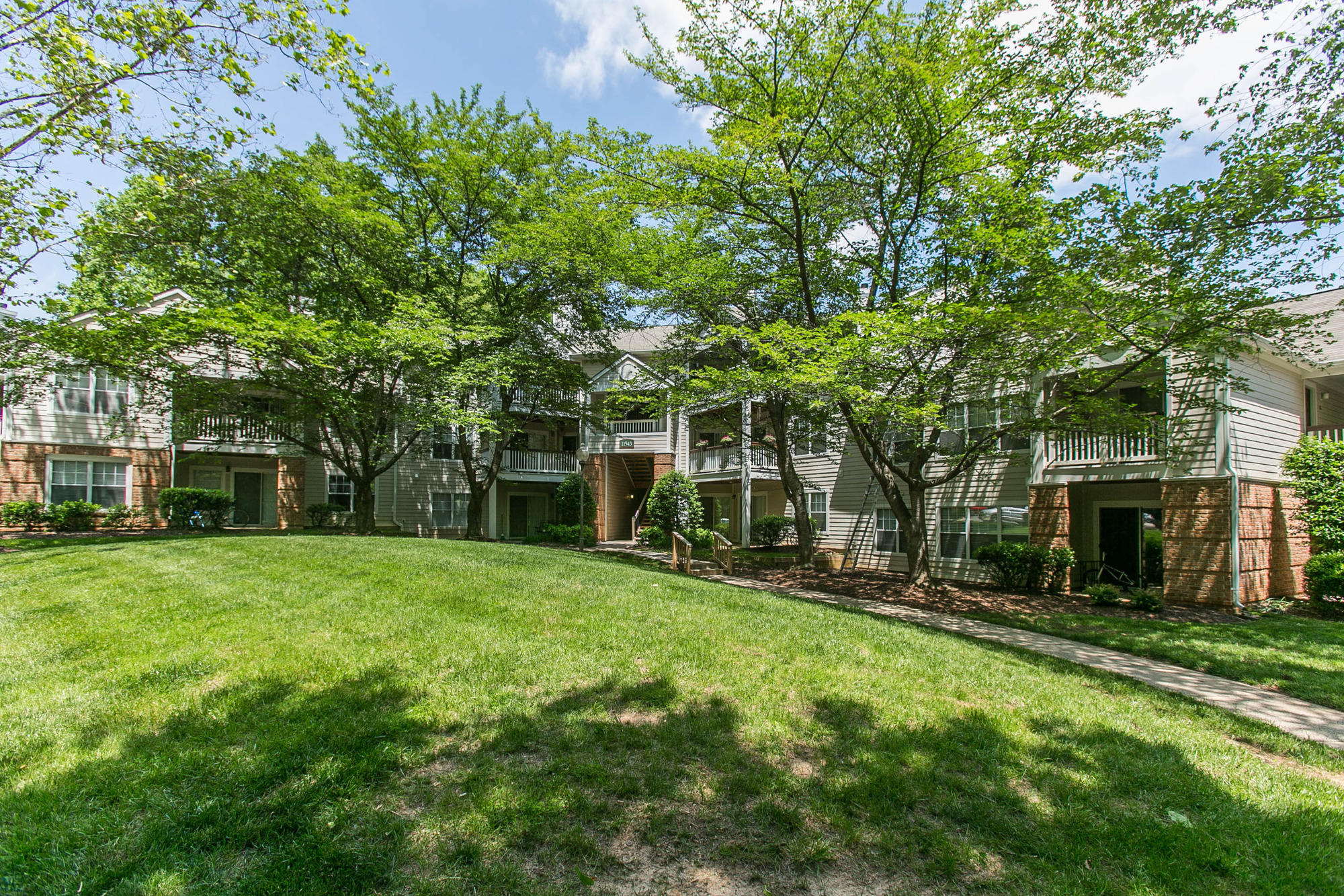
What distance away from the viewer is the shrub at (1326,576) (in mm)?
10969

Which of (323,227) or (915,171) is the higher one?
(323,227)

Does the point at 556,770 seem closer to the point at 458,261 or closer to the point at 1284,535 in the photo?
the point at 1284,535

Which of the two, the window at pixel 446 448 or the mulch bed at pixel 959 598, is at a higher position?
the window at pixel 446 448

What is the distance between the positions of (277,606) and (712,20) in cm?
1007

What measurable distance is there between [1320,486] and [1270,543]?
1.51m

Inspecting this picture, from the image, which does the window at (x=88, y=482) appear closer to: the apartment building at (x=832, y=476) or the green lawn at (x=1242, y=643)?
the apartment building at (x=832, y=476)

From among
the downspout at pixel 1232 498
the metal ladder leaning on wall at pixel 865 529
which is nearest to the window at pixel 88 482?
the metal ladder leaning on wall at pixel 865 529

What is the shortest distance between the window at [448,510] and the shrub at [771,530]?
11474mm

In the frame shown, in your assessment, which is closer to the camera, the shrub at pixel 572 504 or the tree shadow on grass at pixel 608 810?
the tree shadow on grass at pixel 608 810

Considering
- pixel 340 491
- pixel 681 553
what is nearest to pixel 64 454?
pixel 340 491

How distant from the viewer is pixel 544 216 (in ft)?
55.2

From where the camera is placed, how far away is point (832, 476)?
19453 millimetres

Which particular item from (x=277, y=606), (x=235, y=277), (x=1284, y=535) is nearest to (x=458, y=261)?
(x=235, y=277)

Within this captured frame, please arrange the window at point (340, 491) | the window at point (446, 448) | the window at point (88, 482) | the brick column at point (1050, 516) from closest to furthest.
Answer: the brick column at point (1050, 516) < the window at point (88, 482) < the window at point (340, 491) < the window at point (446, 448)
